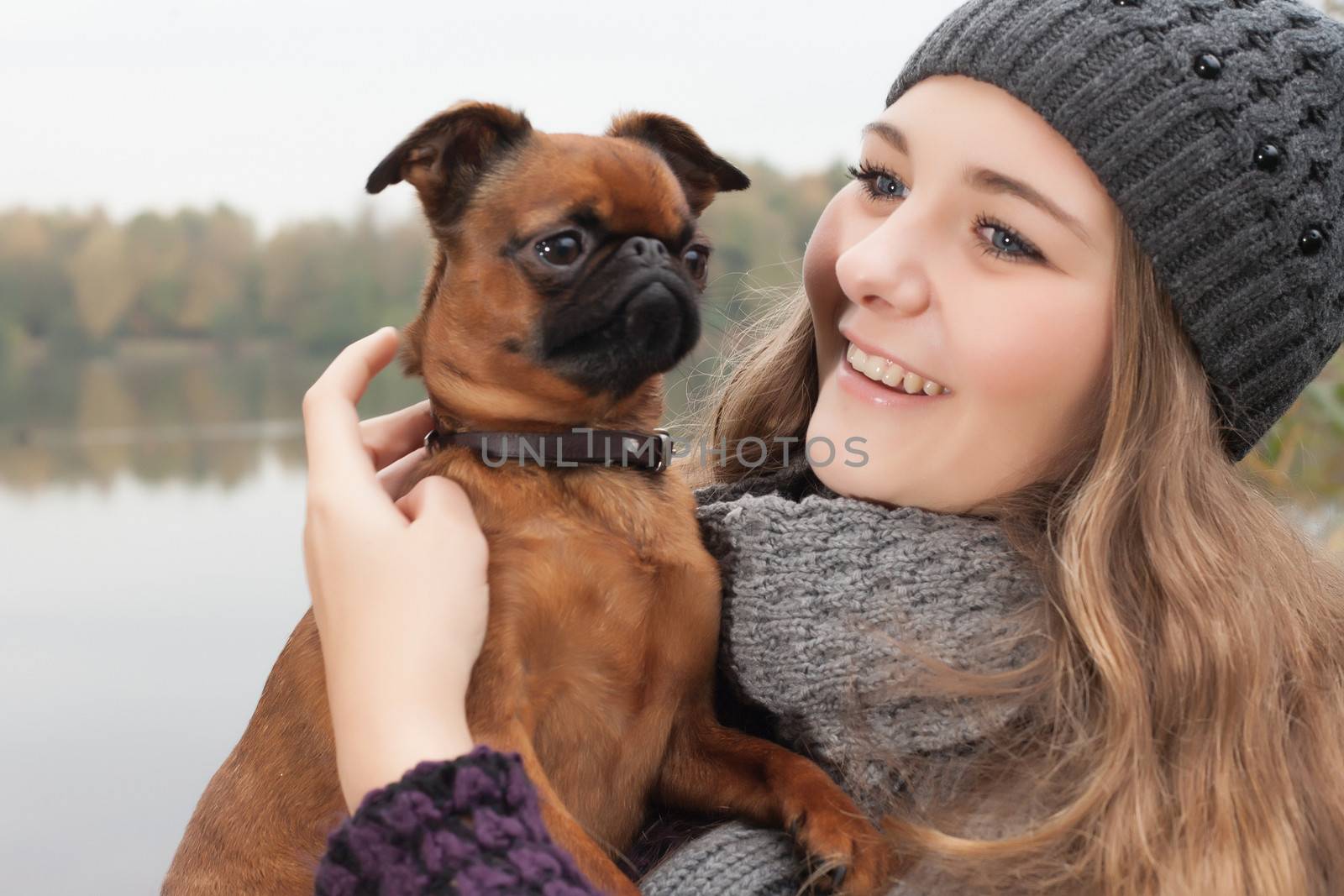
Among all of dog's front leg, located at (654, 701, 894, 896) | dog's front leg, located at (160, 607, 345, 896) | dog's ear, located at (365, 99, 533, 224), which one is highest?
dog's ear, located at (365, 99, 533, 224)

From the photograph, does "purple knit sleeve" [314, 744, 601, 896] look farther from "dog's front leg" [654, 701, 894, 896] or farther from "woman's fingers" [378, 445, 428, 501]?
"woman's fingers" [378, 445, 428, 501]

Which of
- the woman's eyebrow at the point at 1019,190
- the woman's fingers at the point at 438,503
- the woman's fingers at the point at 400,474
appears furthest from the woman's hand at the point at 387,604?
the woman's eyebrow at the point at 1019,190

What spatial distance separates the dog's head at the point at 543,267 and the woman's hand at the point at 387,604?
17 centimetres

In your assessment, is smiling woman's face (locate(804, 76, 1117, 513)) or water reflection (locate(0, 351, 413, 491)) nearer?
smiling woman's face (locate(804, 76, 1117, 513))

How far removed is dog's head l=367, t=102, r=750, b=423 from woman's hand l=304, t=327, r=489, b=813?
0.56 feet

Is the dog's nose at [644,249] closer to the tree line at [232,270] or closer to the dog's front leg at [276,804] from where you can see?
the dog's front leg at [276,804]

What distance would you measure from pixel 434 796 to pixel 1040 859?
597 millimetres

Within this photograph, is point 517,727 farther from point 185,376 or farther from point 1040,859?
point 185,376

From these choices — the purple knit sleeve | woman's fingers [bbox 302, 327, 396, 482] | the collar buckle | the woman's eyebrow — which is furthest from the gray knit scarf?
woman's fingers [bbox 302, 327, 396, 482]

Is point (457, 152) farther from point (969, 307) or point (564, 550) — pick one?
point (969, 307)

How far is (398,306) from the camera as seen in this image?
2.06m

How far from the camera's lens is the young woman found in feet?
3.60

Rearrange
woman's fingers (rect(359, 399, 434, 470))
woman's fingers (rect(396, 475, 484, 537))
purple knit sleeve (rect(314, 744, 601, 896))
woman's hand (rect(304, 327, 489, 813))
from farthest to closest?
woman's fingers (rect(359, 399, 434, 470))
woman's fingers (rect(396, 475, 484, 537))
woman's hand (rect(304, 327, 489, 813))
purple knit sleeve (rect(314, 744, 601, 896))

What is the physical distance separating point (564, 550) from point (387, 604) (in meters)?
0.21
